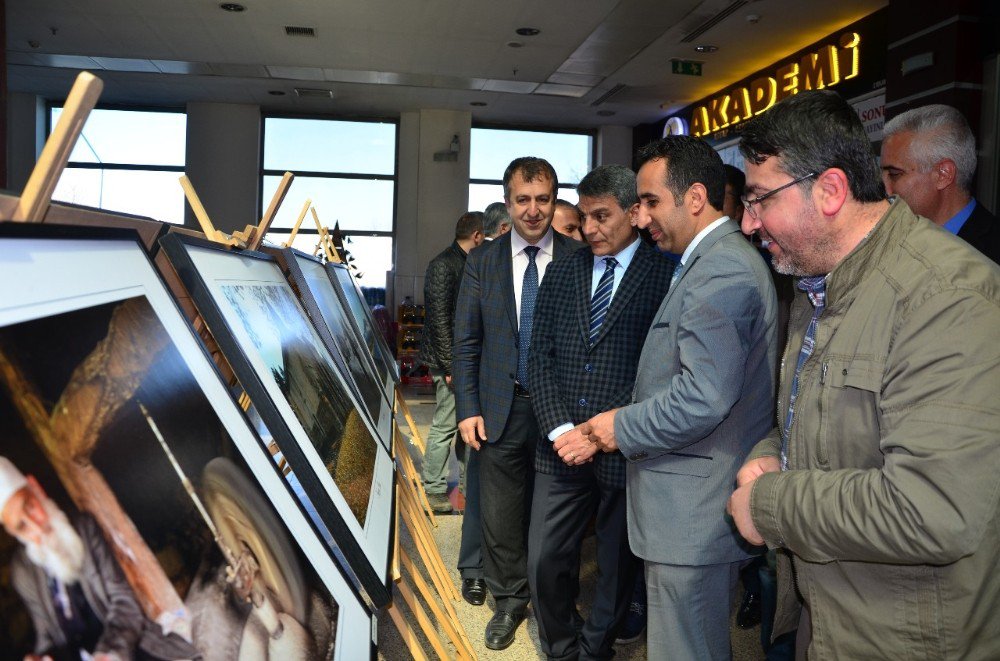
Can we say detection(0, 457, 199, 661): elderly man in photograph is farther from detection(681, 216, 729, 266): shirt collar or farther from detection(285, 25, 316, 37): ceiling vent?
detection(285, 25, 316, 37): ceiling vent

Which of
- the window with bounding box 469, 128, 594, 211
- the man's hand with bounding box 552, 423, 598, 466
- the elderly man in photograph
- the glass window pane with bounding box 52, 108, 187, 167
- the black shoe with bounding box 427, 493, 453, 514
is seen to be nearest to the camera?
the elderly man in photograph

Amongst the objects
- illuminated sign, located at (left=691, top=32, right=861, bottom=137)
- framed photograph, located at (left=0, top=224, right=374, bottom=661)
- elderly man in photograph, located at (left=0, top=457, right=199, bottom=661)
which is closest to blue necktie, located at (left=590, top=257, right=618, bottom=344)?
framed photograph, located at (left=0, top=224, right=374, bottom=661)

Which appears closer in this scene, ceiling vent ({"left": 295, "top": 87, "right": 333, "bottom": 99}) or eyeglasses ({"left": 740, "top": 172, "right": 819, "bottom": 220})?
eyeglasses ({"left": 740, "top": 172, "right": 819, "bottom": 220})

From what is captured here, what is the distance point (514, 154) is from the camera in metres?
12.7

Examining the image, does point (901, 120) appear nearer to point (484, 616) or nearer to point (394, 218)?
point (484, 616)

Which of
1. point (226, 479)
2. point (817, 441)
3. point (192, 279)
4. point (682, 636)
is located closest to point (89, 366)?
point (226, 479)

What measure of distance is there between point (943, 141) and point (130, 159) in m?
12.4

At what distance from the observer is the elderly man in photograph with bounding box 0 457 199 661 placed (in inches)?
21.4

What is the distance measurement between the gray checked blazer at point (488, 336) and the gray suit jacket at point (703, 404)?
0.94m

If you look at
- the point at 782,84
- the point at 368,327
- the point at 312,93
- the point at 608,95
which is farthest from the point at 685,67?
the point at 368,327

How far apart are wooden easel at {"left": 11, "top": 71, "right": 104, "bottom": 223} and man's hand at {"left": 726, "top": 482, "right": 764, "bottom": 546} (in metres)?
1.05

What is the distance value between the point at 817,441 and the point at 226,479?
0.86 metres

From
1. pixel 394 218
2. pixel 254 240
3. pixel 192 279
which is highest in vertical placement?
pixel 394 218

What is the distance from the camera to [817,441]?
1.20 metres
